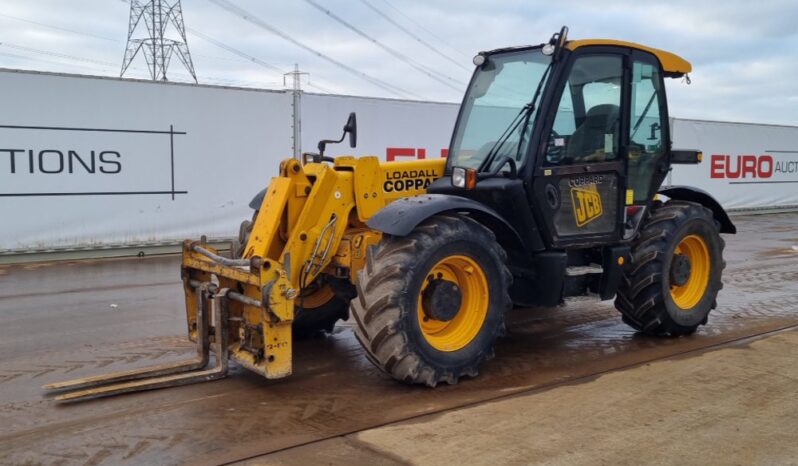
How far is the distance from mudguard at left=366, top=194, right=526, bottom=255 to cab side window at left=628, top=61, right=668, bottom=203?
1.58 metres

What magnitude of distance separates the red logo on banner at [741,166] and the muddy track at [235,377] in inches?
506

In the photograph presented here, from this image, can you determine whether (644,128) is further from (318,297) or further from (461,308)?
(318,297)

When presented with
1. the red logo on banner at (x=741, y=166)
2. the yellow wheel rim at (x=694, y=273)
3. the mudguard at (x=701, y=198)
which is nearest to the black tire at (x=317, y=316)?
the yellow wheel rim at (x=694, y=273)

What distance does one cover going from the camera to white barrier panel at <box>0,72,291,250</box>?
1148cm

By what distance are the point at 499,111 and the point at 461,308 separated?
1753 mm

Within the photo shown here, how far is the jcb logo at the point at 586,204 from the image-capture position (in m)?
6.01

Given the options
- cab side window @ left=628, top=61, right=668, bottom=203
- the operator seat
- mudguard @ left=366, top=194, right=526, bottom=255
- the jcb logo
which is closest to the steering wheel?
the operator seat

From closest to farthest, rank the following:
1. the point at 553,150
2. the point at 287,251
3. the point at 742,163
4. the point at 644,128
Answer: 1. the point at 287,251
2. the point at 553,150
3. the point at 644,128
4. the point at 742,163

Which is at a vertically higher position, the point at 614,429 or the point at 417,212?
the point at 417,212

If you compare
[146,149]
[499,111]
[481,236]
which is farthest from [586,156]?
[146,149]

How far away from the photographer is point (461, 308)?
211 inches

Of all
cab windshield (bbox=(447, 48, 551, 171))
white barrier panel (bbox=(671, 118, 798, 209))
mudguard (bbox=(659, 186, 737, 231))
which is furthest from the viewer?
white barrier panel (bbox=(671, 118, 798, 209))

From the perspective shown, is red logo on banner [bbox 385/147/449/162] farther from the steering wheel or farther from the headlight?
the headlight

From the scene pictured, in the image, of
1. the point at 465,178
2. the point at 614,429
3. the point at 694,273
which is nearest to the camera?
the point at 614,429
